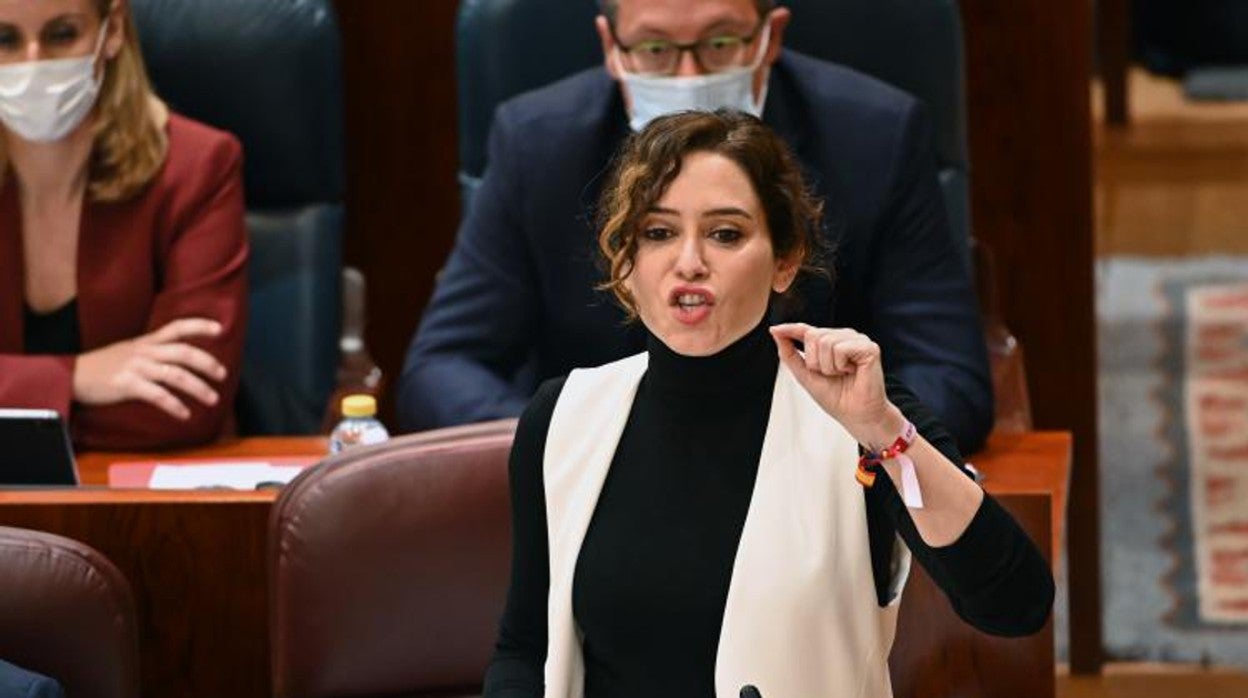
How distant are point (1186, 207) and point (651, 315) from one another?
3794mm

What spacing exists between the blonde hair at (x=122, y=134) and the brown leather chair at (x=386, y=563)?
79 centimetres

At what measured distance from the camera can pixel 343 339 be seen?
3.21 m

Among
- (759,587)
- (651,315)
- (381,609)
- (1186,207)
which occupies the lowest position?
(1186,207)

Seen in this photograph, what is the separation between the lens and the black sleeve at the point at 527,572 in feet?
6.17

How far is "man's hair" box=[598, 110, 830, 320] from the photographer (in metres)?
1.80

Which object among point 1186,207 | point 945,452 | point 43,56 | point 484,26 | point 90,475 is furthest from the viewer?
point 1186,207

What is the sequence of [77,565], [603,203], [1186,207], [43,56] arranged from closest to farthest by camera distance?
[603,203]
[77,565]
[43,56]
[1186,207]

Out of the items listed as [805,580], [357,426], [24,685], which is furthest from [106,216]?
[805,580]

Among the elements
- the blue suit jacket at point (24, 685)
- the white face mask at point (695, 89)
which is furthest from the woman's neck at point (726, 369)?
the white face mask at point (695, 89)

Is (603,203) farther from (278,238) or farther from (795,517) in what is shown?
(278,238)

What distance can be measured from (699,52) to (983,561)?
3.51 feet

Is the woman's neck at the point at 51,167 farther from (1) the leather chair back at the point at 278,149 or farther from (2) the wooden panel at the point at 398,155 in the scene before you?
(2) the wooden panel at the point at 398,155

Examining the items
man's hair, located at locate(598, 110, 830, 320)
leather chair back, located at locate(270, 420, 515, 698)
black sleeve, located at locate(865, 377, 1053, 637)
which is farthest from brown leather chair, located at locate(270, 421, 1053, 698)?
black sleeve, located at locate(865, 377, 1053, 637)

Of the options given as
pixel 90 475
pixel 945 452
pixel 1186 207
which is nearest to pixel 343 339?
pixel 90 475
